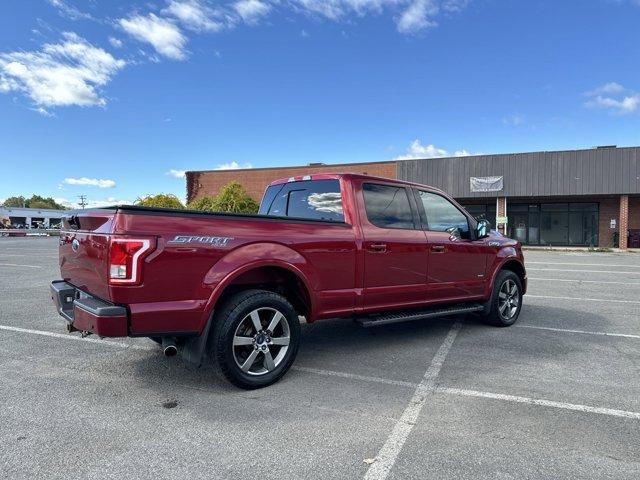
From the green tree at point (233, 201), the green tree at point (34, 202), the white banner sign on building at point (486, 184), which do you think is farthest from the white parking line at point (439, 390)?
the green tree at point (34, 202)

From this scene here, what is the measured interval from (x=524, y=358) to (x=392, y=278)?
1.65 metres

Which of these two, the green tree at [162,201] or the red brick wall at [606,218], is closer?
the red brick wall at [606,218]

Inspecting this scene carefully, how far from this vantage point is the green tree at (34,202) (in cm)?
13438

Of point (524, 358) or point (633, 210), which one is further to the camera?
point (633, 210)

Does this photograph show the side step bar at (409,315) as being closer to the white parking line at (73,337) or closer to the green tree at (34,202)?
the white parking line at (73,337)

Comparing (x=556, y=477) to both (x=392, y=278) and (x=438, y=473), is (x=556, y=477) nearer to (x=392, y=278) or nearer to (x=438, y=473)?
(x=438, y=473)

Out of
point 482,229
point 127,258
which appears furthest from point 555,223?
point 127,258

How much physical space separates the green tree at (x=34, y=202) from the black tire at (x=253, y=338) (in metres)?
150

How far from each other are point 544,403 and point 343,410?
5.38 feet

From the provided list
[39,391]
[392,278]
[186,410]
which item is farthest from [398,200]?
[39,391]

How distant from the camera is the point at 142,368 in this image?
468cm

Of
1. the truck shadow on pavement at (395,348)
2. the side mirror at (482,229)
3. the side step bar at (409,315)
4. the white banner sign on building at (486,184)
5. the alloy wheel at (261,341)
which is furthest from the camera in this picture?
the white banner sign on building at (486,184)

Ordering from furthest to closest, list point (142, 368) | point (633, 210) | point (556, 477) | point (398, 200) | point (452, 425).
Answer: point (633, 210), point (398, 200), point (142, 368), point (452, 425), point (556, 477)

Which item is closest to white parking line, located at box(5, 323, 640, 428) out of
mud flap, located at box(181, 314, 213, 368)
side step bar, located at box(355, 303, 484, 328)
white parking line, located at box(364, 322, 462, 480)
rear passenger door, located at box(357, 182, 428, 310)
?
white parking line, located at box(364, 322, 462, 480)
